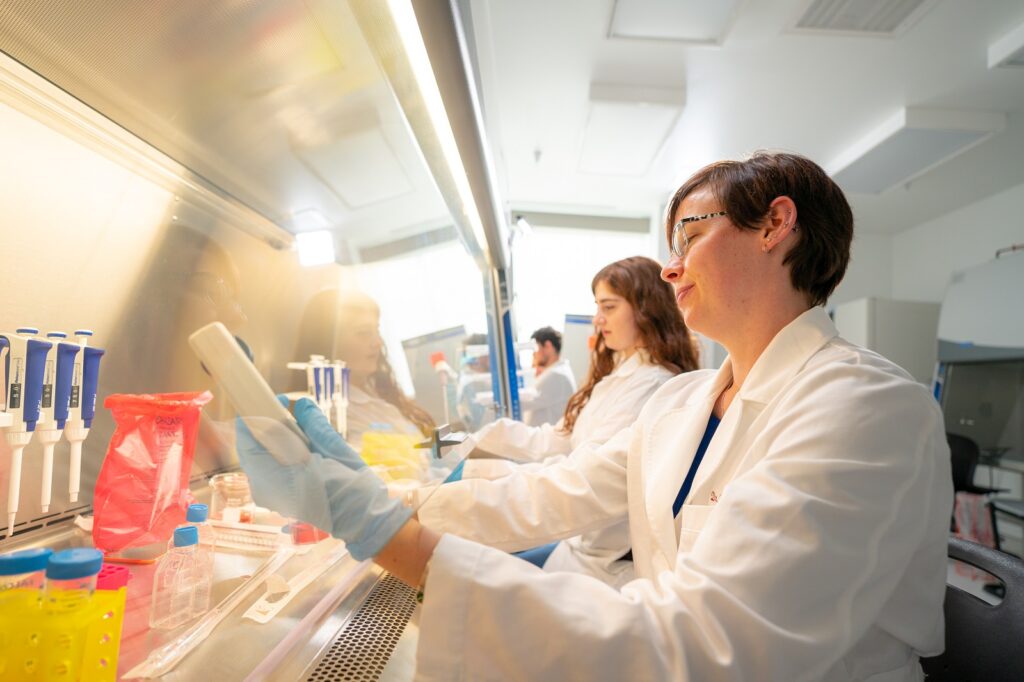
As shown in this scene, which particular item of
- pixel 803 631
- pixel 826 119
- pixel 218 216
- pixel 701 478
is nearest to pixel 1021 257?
pixel 826 119

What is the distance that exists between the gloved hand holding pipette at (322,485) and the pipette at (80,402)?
0.26m

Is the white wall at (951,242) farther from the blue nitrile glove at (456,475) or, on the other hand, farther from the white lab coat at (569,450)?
the blue nitrile glove at (456,475)

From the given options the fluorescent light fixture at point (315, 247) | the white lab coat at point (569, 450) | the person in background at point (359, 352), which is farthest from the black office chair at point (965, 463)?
the fluorescent light fixture at point (315, 247)

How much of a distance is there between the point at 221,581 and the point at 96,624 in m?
0.35

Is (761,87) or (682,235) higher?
(761,87)

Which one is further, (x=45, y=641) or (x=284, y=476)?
(x=284, y=476)

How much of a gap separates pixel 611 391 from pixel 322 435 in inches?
54.5

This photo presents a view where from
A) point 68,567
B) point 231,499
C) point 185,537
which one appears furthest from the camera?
point 231,499

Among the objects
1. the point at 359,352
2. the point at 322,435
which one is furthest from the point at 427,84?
the point at 359,352

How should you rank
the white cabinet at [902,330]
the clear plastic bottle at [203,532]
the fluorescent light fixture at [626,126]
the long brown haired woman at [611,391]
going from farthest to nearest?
1. the white cabinet at [902,330]
2. the fluorescent light fixture at [626,126]
3. the long brown haired woman at [611,391]
4. the clear plastic bottle at [203,532]

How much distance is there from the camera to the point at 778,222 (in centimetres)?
98

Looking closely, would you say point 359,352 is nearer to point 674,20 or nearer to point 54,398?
point 54,398

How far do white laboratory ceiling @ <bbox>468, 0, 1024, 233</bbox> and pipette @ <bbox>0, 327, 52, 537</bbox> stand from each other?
1.14 meters

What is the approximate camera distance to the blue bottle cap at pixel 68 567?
466 mm
